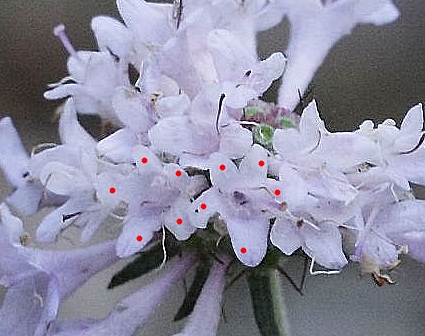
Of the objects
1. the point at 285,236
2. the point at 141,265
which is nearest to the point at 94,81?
the point at 141,265

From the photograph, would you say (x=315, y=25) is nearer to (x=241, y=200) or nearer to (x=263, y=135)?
(x=263, y=135)

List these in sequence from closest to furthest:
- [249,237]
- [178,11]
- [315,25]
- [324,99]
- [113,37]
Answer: [249,237] → [178,11] → [113,37] → [315,25] → [324,99]

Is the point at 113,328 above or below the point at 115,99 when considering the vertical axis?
below

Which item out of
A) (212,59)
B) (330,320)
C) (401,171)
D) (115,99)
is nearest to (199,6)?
(212,59)

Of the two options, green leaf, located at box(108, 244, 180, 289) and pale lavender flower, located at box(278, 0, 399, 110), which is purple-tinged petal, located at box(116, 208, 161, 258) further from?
pale lavender flower, located at box(278, 0, 399, 110)

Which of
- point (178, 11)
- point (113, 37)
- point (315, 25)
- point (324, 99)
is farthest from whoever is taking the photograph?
point (324, 99)

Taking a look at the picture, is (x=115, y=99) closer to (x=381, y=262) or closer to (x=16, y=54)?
(x=381, y=262)
